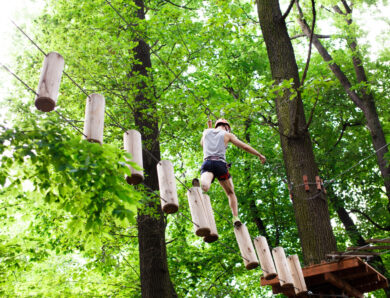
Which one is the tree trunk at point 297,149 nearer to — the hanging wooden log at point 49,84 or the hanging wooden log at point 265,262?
the hanging wooden log at point 265,262

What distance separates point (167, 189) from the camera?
365cm

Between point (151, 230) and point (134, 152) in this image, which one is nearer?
point (134, 152)

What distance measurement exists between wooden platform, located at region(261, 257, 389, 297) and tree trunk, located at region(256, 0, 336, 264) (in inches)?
15.5

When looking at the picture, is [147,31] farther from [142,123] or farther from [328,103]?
[328,103]

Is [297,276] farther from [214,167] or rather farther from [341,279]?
[214,167]

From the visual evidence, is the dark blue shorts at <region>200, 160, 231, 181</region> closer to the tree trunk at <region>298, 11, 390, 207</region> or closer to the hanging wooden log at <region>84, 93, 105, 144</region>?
the hanging wooden log at <region>84, 93, 105, 144</region>

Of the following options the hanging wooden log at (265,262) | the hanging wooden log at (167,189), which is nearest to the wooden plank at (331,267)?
the hanging wooden log at (265,262)

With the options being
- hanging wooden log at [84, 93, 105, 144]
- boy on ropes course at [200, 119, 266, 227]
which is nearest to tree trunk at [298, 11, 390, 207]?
boy on ropes course at [200, 119, 266, 227]

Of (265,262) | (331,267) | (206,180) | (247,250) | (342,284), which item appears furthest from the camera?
(342,284)

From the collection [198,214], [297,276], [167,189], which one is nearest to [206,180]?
[198,214]

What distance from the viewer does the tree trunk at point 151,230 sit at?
720 centimetres

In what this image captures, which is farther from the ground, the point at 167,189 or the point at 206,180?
the point at 206,180

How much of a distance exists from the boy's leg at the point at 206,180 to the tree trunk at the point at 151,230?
221cm

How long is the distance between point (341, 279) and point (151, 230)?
347 centimetres
